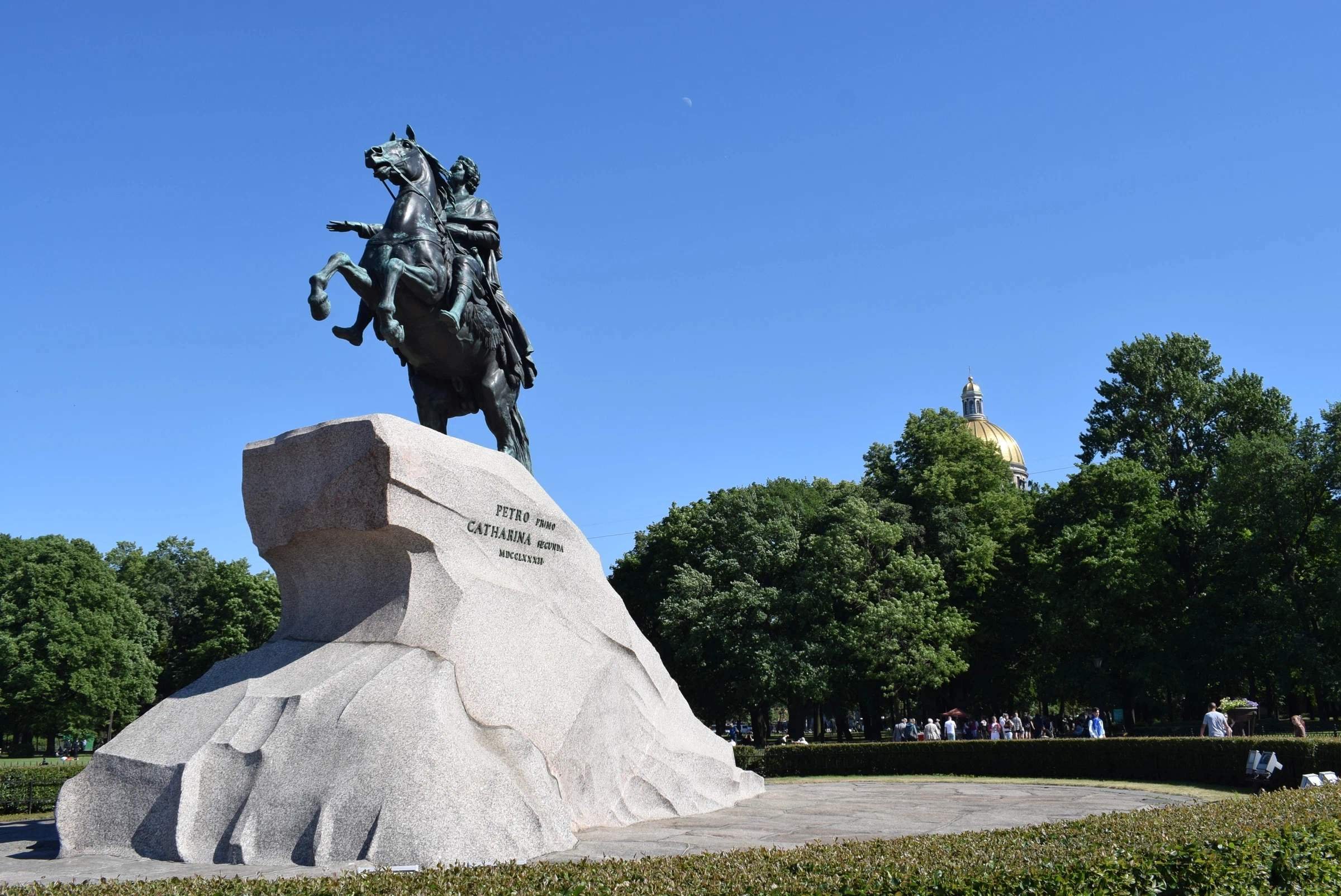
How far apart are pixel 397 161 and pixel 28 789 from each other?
13.4 meters

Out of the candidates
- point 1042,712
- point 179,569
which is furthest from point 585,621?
point 179,569

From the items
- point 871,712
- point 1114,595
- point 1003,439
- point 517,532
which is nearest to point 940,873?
point 517,532

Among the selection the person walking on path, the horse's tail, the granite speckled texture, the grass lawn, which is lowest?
the grass lawn

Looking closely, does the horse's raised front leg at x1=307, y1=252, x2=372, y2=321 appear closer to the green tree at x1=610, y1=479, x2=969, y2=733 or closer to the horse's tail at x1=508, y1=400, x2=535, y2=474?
the horse's tail at x1=508, y1=400, x2=535, y2=474

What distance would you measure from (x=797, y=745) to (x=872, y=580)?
40.4 feet

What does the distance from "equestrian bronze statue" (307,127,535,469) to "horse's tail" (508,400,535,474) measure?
2cm

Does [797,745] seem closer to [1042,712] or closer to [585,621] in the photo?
[585,621]

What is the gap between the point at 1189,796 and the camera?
14375 mm

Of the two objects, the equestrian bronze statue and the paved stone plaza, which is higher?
the equestrian bronze statue

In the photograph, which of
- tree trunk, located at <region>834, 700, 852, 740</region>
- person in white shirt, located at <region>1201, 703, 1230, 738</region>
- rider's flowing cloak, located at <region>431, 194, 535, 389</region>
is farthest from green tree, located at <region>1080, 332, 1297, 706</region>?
rider's flowing cloak, located at <region>431, 194, 535, 389</region>

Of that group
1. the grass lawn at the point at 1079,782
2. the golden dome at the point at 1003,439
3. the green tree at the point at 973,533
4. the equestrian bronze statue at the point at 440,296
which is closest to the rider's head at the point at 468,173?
the equestrian bronze statue at the point at 440,296

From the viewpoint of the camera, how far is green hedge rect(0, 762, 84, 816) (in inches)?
735

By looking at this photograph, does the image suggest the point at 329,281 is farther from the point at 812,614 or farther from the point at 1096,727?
the point at 812,614

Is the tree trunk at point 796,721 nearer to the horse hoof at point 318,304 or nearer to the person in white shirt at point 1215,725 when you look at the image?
the person in white shirt at point 1215,725
